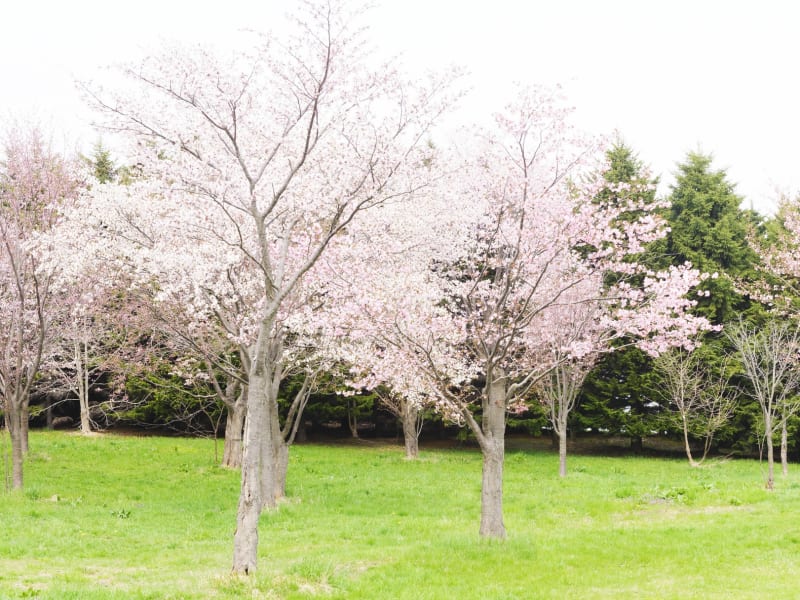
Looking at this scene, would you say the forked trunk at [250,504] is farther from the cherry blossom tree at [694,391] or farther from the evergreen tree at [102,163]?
the evergreen tree at [102,163]

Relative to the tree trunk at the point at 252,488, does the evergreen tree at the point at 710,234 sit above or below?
above

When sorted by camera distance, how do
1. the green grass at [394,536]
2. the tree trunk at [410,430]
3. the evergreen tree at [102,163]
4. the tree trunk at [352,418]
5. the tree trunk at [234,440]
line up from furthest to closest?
the evergreen tree at [102,163] < the tree trunk at [352,418] < the tree trunk at [410,430] < the tree trunk at [234,440] < the green grass at [394,536]

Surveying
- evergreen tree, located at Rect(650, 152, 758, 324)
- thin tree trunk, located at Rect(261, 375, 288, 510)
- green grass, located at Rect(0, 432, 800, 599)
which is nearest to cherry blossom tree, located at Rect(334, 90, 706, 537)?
green grass, located at Rect(0, 432, 800, 599)

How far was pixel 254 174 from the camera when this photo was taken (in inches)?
502

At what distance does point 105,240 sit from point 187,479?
24.8 ft

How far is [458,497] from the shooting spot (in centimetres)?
1689

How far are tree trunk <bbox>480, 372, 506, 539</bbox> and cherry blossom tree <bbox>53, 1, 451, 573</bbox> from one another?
3.58 m

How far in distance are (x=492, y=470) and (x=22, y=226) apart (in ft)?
38.2

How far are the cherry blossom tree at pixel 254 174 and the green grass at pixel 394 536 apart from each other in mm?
1285

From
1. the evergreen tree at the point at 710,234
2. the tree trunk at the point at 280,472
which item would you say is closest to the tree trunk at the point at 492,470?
the tree trunk at the point at 280,472

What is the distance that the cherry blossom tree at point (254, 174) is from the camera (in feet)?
32.1

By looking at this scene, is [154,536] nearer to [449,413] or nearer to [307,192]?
[449,413]

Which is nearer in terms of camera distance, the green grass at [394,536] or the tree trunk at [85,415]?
the green grass at [394,536]

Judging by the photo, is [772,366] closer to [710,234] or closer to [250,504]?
[710,234]
